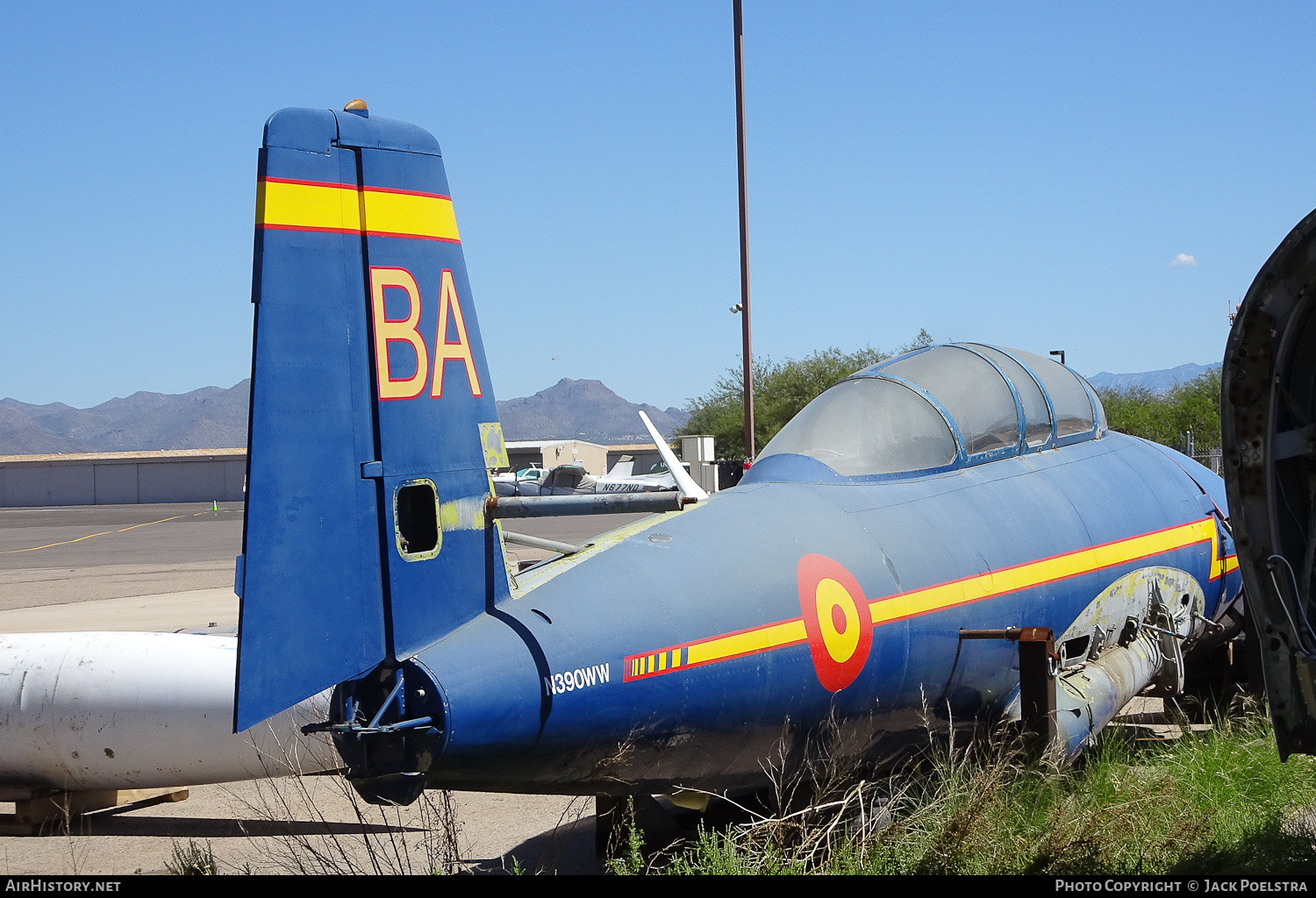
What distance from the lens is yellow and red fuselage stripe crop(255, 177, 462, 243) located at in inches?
170

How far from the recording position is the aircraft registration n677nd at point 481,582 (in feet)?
13.6

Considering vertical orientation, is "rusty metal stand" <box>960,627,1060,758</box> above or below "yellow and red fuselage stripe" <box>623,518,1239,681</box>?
below

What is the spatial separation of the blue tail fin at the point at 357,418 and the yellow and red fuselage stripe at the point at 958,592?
2.50 feet

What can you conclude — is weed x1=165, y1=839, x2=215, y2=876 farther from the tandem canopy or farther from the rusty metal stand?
the rusty metal stand

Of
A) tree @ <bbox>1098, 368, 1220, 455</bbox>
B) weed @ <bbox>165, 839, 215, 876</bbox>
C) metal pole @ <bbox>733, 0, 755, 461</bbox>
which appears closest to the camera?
weed @ <bbox>165, 839, 215, 876</bbox>

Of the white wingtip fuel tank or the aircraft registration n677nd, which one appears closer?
the aircraft registration n677nd

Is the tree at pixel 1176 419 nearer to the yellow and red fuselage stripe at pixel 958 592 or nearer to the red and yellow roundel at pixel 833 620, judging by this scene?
the yellow and red fuselage stripe at pixel 958 592

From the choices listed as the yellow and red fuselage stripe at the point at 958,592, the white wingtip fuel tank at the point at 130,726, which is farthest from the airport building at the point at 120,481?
the yellow and red fuselage stripe at the point at 958,592

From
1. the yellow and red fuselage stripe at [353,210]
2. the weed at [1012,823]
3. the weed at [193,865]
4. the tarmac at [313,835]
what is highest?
the yellow and red fuselage stripe at [353,210]

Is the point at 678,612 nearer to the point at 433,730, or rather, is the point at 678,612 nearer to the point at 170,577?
the point at 433,730

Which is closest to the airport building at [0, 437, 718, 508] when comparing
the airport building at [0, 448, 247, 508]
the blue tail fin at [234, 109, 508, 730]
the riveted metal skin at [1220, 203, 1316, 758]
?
the airport building at [0, 448, 247, 508]

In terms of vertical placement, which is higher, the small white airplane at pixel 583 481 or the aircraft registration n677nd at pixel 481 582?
Result: the aircraft registration n677nd at pixel 481 582

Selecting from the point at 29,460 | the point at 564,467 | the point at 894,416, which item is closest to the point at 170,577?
the point at 894,416

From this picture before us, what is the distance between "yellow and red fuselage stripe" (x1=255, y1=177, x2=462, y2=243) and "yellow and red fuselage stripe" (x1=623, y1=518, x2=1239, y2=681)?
1986mm
